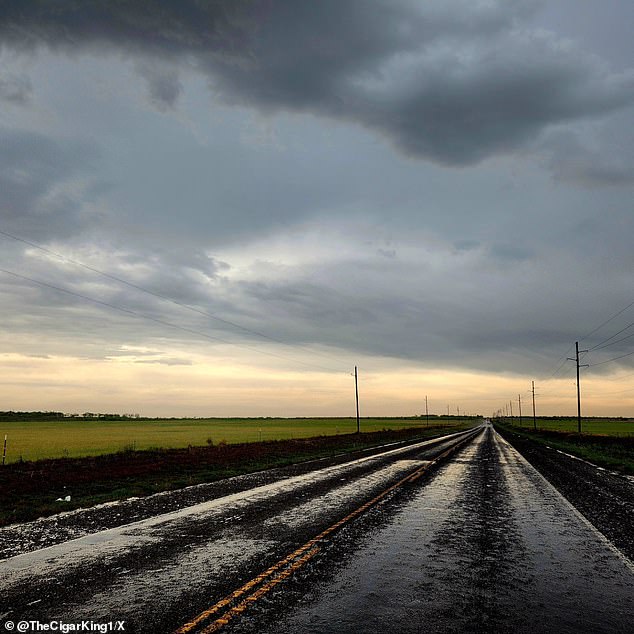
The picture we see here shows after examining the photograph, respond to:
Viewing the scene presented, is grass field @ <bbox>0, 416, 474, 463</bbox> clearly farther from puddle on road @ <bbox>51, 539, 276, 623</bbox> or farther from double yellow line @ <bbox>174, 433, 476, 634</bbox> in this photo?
double yellow line @ <bbox>174, 433, 476, 634</bbox>

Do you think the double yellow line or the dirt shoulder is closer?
the double yellow line

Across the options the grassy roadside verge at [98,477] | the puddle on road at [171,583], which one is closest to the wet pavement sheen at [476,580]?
the puddle on road at [171,583]

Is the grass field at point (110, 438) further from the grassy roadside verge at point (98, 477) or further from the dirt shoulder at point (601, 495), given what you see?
the dirt shoulder at point (601, 495)

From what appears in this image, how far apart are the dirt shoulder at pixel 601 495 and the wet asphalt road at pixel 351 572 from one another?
443 millimetres

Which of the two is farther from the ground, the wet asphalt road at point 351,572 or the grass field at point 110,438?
the wet asphalt road at point 351,572

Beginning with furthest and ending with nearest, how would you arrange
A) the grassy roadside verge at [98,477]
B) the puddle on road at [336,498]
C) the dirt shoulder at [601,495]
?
the grassy roadside verge at [98,477]
the puddle on road at [336,498]
the dirt shoulder at [601,495]

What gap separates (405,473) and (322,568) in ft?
44.9

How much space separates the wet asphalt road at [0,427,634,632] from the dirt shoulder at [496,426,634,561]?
1.45 ft

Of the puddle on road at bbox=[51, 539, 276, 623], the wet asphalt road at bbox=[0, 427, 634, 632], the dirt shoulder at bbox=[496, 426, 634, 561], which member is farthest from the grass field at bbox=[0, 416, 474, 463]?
the dirt shoulder at bbox=[496, 426, 634, 561]

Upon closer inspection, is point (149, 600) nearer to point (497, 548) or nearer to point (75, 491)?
point (497, 548)

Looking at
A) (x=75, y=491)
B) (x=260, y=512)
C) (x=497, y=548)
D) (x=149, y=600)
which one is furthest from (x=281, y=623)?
(x=75, y=491)

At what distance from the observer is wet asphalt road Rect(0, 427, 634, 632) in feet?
18.2

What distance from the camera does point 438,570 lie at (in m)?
7.38

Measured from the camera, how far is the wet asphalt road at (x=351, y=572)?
555cm
